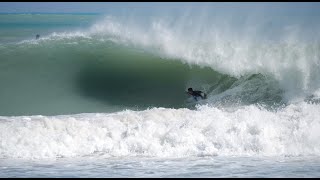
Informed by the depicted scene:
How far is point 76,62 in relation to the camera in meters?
21.1

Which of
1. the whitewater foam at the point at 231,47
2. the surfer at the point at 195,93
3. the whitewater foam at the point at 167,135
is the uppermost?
the whitewater foam at the point at 231,47

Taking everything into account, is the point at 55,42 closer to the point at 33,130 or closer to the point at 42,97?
the point at 42,97

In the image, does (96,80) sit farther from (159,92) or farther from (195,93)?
(195,93)

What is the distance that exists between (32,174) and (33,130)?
2.98 meters

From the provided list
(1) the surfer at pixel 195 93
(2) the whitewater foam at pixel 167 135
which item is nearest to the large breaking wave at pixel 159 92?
(2) the whitewater foam at pixel 167 135

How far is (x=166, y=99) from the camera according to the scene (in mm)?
18391

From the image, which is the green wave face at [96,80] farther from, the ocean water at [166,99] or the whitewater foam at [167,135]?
the whitewater foam at [167,135]

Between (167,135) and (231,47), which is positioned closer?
(167,135)

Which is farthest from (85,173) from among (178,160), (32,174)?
(178,160)

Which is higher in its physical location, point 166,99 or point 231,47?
point 231,47

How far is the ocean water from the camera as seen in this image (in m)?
11.4

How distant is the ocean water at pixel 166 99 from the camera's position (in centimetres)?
1144

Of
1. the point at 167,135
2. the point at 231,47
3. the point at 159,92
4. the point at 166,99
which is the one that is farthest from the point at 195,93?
the point at 167,135

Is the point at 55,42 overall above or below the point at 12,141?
above
